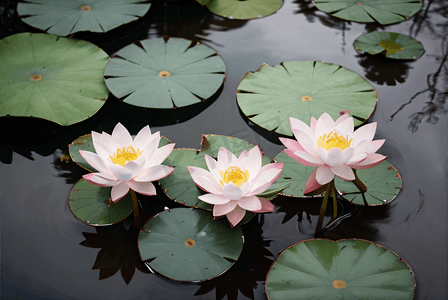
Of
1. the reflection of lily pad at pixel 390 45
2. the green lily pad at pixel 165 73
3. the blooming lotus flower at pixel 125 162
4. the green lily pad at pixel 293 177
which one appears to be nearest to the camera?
the blooming lotus flower at pixel 125 162

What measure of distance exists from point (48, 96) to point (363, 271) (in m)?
1.79

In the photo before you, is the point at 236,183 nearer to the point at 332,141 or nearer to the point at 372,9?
the point at 332,141

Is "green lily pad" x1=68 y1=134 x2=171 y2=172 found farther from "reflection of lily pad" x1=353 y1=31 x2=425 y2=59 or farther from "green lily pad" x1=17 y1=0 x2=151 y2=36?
"reflection of lily pad" x1=353 y1=31 x2=425 y2=59

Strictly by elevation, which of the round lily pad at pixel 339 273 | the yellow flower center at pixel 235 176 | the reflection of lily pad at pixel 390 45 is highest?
the reflection of lily pad at pixel 390 45

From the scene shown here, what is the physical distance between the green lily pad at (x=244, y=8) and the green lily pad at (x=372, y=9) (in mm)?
376

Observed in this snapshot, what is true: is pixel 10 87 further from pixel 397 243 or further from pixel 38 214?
pixel 397 243

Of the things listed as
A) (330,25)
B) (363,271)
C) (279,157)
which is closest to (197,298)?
(363,271)

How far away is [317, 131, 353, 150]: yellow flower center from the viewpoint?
4.65 feet

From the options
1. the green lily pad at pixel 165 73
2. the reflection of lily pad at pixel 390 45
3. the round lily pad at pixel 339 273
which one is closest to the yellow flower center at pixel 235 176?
the round lily pad at pixel 339 273

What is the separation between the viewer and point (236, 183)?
1420mm

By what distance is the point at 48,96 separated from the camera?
199 centimetres

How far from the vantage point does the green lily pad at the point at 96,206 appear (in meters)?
1.50

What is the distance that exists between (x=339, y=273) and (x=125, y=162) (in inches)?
36.0

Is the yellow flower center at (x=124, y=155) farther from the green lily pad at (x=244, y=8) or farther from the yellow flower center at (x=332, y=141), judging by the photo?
the green lily pad at (x=244, y=8)
